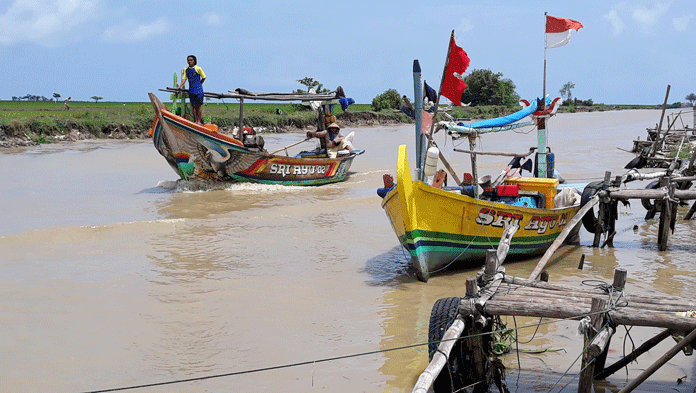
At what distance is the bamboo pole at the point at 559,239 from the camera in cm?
629

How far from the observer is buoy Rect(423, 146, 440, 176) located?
7754mm

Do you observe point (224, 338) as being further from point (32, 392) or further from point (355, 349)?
point (32, 392)

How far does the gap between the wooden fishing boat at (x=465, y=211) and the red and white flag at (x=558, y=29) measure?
113 centimetres

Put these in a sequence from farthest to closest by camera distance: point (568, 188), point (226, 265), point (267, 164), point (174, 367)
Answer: point (267, 164)
point (568, 188)
point (226, 265)
point (174, 367)

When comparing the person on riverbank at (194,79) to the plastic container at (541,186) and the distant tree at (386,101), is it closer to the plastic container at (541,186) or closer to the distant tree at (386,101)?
the plastic container at (541,186)

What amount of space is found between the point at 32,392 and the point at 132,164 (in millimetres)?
17561

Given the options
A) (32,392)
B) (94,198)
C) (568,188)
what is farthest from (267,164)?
(32,392)

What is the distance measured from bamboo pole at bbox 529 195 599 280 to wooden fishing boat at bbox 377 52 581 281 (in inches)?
16.3

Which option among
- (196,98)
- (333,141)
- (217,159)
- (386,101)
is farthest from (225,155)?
(386,101)

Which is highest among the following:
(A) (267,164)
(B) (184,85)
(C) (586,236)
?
(B) (184,85)

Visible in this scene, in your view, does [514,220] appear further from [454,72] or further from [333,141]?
[333,141]

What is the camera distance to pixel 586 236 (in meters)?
11.4

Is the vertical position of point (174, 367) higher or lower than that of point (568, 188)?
lower

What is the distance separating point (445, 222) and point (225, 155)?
8426 millimetres
